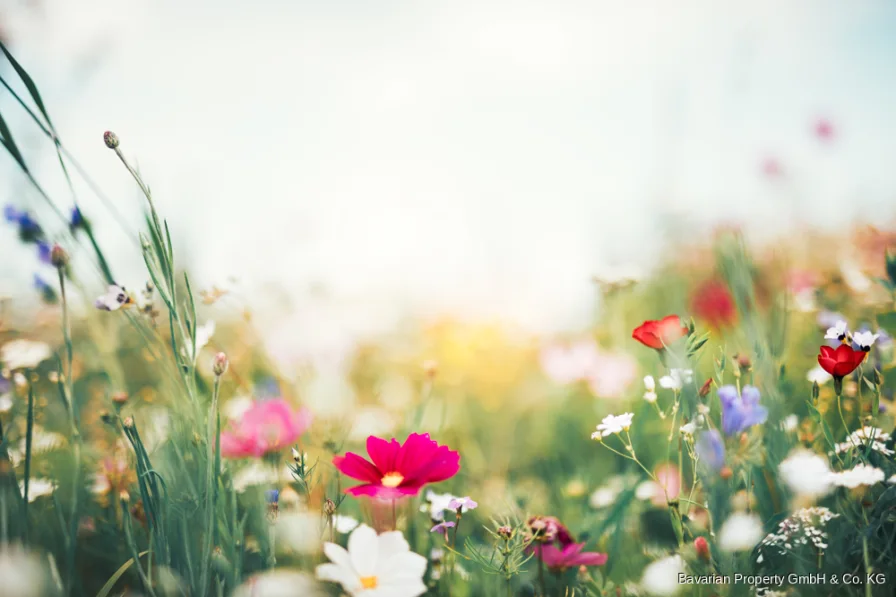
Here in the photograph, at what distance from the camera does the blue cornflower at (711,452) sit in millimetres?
724

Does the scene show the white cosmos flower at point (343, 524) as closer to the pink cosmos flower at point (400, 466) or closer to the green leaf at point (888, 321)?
the pink cosmos flower at point (400, 466)

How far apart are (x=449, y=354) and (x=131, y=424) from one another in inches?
63.3

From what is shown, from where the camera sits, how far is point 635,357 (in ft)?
6.14

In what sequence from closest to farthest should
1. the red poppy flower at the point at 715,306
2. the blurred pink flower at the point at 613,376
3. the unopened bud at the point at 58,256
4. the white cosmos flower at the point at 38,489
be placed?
the unopened bud at the point at 58,256 → the white cosmos flower at the point at 38,489 → the blurred pink flower at the point at 613,376 → the red poppy flower at the point at 715,306

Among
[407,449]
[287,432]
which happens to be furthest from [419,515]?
[407,449]

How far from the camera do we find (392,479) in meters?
0.78

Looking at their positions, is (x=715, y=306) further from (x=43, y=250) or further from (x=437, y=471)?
(x=43, y=250)

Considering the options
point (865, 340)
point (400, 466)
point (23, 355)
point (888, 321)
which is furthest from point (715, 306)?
point (23, 355)

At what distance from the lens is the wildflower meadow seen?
0.72 metres

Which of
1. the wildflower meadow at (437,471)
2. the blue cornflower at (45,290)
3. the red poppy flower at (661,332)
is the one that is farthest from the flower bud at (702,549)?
the blue cornflower at (45,290)

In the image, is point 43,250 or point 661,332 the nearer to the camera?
point 661,332

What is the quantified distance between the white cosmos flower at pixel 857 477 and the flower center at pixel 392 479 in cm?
52

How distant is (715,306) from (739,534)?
144 centimetres

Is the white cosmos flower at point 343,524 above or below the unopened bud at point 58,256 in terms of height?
below
